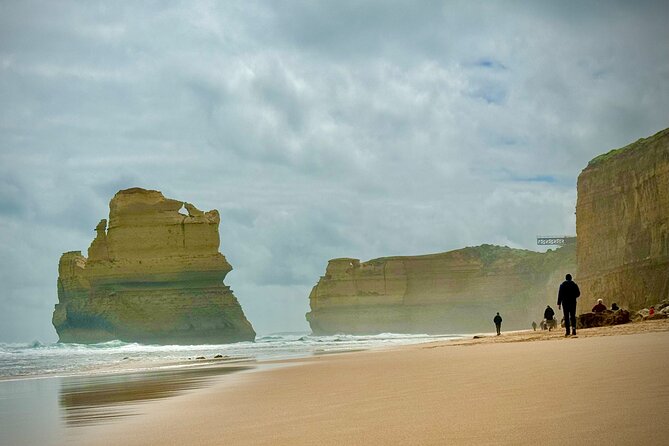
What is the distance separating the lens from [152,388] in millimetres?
10219

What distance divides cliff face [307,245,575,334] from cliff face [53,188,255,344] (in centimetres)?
3685

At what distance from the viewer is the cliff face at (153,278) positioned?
6181 cm

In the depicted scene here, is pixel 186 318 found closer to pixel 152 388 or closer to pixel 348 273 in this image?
pixel 348 273

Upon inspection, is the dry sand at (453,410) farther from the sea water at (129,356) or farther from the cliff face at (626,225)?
the cliff face at (626,225)

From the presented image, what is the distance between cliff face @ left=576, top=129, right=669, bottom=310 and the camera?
3481cm

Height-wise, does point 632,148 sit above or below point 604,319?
above

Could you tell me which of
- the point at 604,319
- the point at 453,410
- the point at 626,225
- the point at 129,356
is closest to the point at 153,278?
the point at 129,356

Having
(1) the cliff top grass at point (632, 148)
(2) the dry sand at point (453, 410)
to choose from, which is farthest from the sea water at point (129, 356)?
(1) the cliff top grass at point (632, 148)

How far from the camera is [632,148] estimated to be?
1597 inches

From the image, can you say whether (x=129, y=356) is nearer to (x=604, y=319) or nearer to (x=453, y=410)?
(x=604, y=319)

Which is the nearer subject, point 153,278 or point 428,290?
point 153,278

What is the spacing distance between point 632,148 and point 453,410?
40.1 metres

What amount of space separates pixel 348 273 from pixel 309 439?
9680cm

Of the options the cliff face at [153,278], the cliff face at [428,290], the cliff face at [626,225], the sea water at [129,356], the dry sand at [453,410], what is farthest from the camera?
the cliff face at [428,290]
